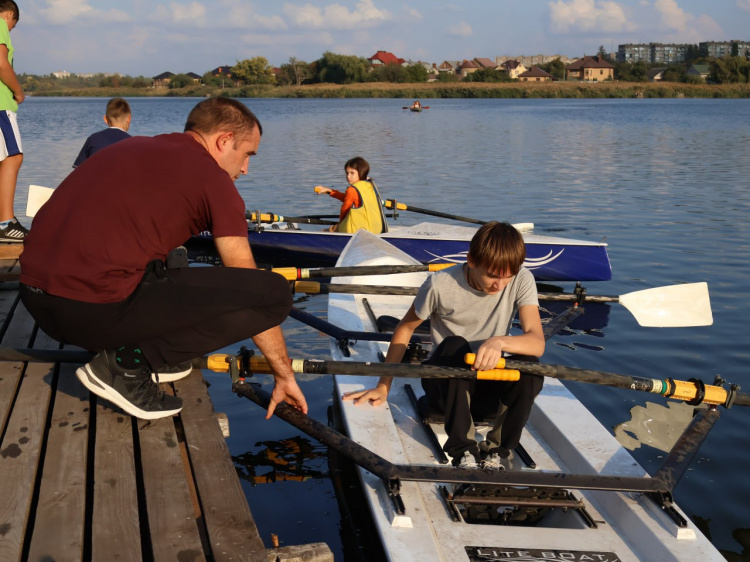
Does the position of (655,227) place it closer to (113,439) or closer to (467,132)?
(113,439)

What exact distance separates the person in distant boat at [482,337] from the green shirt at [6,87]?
17.1ft

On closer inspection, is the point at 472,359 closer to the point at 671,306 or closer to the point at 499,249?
the point at 499,249

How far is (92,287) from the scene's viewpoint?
3.43 metres

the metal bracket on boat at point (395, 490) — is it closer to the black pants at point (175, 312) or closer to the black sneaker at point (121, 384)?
the black pants at point (175, 312)

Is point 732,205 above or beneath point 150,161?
beneath

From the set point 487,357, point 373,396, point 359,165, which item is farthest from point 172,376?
point 359,165

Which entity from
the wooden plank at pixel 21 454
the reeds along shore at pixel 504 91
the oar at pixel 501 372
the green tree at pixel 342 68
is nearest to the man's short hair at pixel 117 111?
the wooden plank at pixel 21 454

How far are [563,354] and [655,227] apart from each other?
23.5ft

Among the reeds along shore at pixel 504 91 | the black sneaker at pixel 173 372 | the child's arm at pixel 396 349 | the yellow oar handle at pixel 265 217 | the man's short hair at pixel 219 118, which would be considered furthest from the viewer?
the reeds along shore at pixel 504 91

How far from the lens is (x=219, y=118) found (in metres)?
3.71

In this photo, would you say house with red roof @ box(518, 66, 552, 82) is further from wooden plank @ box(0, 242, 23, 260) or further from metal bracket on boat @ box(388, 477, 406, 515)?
metal bracket on boat @ box(388, 477, 406, 515)

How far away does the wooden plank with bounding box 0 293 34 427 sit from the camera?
13.3 feet

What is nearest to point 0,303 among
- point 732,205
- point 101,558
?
point 101,558

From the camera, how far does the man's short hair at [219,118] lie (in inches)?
146
